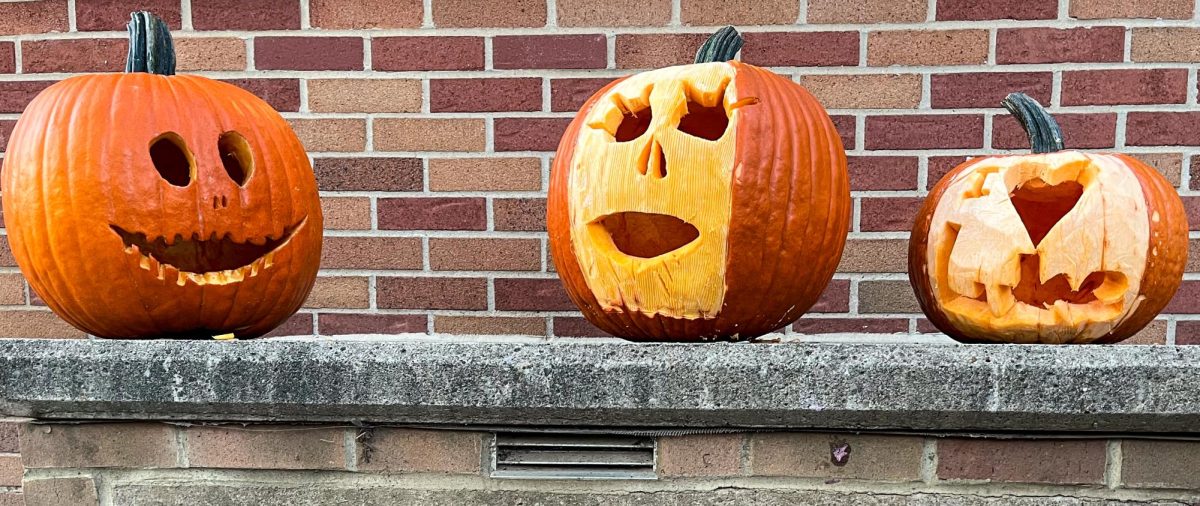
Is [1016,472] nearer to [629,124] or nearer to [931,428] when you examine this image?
[931,428]

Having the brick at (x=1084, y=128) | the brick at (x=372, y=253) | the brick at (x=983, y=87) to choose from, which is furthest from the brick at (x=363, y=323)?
the brick at (x=1084, y=128)

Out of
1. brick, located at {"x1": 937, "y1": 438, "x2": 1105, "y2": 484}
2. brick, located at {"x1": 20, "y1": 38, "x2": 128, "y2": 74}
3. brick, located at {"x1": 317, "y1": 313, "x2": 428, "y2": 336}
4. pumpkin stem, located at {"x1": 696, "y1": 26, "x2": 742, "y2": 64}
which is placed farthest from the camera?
brick, located at {"x1": 317, "y1": 313, "x2": 428, "y2": 336}

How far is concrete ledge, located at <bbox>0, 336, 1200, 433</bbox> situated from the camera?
1.07 meters

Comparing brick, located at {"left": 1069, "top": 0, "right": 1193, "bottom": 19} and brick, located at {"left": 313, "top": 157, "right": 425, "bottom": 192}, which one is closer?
brick, located at {"left": 1069, "top": 0, "right": 1193, "bottom": 19}

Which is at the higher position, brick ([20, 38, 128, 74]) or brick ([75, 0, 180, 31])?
brick ([75, 0, 180, 31])

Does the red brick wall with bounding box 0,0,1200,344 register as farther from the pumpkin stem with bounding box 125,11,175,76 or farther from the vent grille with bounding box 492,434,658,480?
the vent grille with bounding box 492,434,658,480

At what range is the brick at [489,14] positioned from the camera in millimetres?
1810

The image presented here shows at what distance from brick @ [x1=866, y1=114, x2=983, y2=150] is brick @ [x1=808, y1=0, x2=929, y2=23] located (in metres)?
0.23

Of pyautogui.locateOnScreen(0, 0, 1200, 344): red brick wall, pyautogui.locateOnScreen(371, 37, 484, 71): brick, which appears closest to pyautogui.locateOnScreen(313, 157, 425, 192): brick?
pyautogui.locateOnScreen(0, 0, 1200, 344): red brick wall

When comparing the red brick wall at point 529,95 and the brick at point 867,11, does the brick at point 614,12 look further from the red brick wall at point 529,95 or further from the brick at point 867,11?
the brick at point 867,11

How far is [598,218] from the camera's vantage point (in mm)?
1145

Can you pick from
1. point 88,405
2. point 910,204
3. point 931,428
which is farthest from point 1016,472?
point 88,405

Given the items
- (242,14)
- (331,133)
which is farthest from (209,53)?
(331,133)

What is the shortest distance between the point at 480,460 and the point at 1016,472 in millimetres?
881
